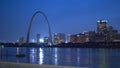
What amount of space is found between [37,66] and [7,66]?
177cm

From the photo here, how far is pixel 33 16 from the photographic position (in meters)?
159

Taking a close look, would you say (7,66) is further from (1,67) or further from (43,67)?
(43,67)

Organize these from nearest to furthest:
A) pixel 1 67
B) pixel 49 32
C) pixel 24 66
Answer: pixel 24 66 < pixel 1 67 < pixel 49 32

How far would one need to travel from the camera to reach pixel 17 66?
11.5 metres

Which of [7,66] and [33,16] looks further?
[33,16]

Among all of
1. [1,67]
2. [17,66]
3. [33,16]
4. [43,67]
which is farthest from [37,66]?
[33,16]

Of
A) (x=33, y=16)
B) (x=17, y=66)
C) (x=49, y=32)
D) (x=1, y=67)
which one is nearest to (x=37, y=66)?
(x=17, y=66)

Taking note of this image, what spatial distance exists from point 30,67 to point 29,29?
139985mm

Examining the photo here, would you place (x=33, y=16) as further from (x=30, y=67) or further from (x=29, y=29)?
(x=30, y=67)

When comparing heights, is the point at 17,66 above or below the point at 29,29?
below

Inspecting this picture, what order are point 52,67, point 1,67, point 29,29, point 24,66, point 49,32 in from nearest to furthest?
point 52,67 → point 24,66 → point 1,67 → point 29,29 → point 49,32

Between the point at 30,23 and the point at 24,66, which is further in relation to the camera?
the point at 30,23

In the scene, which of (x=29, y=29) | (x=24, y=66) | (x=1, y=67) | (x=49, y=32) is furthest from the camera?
(x=49, y=32)

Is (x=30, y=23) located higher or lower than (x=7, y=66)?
higher
